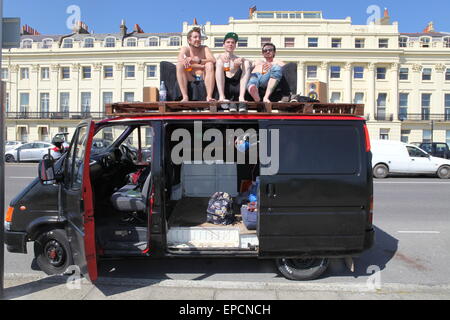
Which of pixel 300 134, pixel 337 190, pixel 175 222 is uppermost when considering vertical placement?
pixel 300 134

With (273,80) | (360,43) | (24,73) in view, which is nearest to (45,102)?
(24,73)

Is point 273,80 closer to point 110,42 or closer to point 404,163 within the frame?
point 404,163

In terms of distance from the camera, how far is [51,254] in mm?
4242

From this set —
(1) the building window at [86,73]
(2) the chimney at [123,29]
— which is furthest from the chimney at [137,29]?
(1) the building window at [86,73]

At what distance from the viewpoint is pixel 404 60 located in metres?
47.7

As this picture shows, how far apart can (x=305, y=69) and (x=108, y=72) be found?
2783 centimetres

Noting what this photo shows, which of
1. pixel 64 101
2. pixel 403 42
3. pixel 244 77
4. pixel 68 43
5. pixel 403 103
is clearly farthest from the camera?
pixel 68 43

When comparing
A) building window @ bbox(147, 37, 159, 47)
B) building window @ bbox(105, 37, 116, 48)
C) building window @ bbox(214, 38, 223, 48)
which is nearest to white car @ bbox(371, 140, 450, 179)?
building window @ bbox(214, 38, 223, 48)

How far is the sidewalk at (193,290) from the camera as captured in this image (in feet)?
12.3

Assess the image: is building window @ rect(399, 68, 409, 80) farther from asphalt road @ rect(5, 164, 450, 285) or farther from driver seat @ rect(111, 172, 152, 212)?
driver seat @ rect(111, 172, 152, 212)

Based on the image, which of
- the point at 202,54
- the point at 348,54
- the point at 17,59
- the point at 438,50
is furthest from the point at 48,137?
the point at 438,50
